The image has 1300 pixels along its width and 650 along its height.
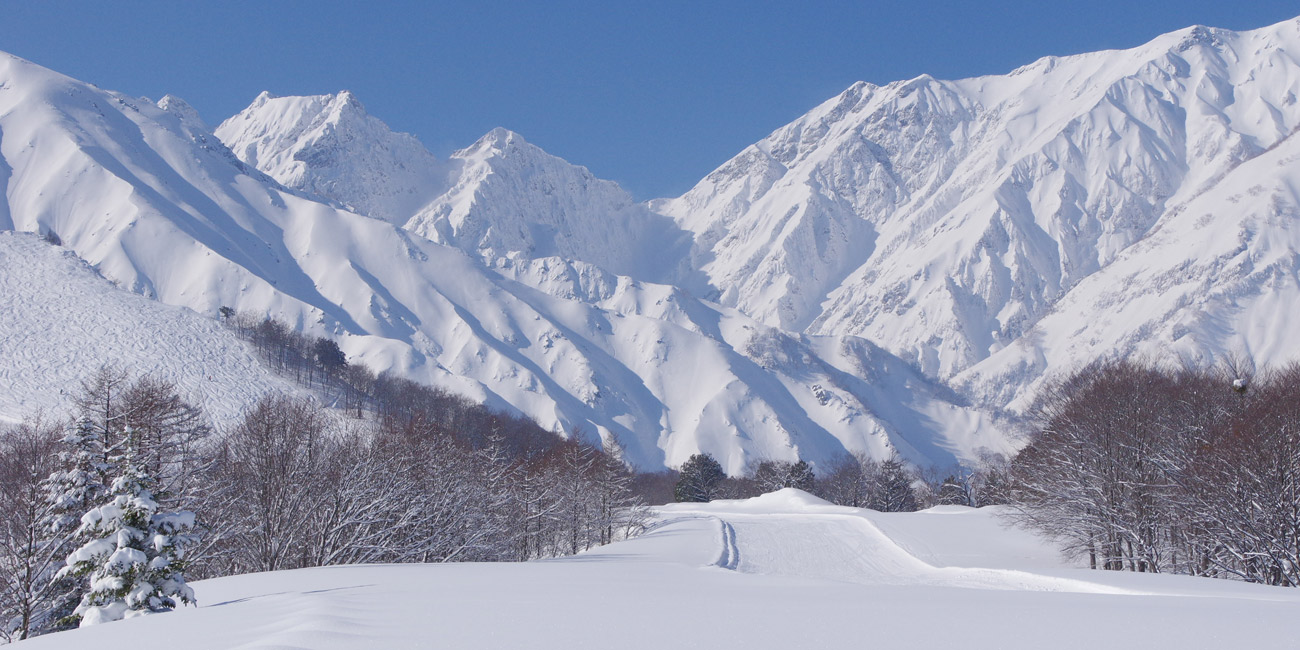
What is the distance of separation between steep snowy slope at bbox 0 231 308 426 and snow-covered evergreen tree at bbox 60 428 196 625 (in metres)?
81.3

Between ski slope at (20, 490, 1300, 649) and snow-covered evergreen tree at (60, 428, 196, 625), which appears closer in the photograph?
ski slope at (20, 490, 1300, 649)

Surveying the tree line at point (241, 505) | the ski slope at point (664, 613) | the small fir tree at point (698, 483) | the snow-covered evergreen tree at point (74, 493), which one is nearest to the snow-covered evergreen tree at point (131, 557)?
the tree line at point (241, 505)

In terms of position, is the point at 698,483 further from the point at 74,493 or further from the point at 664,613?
the point at 664,613

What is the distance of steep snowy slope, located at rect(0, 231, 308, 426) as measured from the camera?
9775 centimetres

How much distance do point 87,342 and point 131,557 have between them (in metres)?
112

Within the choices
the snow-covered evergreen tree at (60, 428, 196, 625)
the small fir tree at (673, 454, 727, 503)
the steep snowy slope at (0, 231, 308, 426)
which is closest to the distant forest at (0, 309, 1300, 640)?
the snow-covered evergreen tree at (60, 428, 196, 625)

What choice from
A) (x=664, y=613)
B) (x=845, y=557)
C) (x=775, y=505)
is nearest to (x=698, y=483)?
(x=775, y=505)

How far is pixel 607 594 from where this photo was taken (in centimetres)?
1487

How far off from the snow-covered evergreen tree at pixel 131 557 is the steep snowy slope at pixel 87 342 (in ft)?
267

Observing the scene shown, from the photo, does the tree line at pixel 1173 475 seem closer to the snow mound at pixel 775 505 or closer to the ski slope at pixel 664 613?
the ski slope at pixel 664 613

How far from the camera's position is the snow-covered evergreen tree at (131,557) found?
16.5m

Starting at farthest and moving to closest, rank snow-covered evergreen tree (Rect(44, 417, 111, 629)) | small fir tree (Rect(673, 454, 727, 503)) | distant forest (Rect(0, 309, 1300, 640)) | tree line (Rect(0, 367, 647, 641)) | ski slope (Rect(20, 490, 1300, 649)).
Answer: small fir tree (Rect(673, 454, 727, 503)) < distant forest (Rect(0, 309, 1300, 640)) < snow-covered evergreen tree (Rect(44, 417, 111, 629)) < tree line (Rect(0, 367, 647, 641)) < ski slope (Rect(20, 490, 1300, 649))

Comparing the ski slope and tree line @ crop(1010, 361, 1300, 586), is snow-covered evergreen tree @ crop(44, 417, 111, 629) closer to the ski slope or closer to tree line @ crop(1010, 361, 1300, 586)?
the ski slope

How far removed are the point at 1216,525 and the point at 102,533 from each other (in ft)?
105
